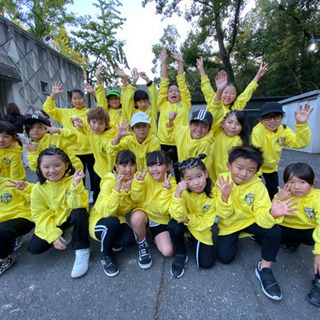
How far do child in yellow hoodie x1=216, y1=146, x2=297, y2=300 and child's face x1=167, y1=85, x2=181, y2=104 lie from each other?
1.82m

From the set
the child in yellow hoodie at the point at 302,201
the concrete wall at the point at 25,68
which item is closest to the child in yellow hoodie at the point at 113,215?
the child in yellow hoodie at the point at 302,201

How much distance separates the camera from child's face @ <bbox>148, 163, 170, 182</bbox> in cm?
221

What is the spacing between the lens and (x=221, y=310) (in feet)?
5.18

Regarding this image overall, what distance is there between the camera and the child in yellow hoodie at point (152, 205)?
2.14 meters

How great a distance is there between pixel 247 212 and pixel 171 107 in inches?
88.2

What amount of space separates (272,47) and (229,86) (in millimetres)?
14336

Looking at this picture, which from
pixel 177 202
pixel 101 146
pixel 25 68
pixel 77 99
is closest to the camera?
pixel 177 202

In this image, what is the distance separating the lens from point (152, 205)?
2.30 metres

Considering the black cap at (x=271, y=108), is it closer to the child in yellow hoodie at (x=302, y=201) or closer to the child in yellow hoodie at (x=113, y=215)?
the child in yellow hoodie at (x=302, y=201)

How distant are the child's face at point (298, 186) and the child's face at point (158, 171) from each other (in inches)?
53.0

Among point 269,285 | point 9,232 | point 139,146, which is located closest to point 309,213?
point 269,285

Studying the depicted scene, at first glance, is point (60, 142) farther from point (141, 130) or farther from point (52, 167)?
point (141, 130)

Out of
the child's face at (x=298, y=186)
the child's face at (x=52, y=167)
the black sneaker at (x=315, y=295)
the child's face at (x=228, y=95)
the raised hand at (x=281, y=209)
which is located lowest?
the black sneaker at (x=315, y=295)

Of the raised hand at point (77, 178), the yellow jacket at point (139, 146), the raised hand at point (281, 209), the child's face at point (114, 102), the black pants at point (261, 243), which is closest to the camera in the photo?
the raised hand at point (281, 209)
